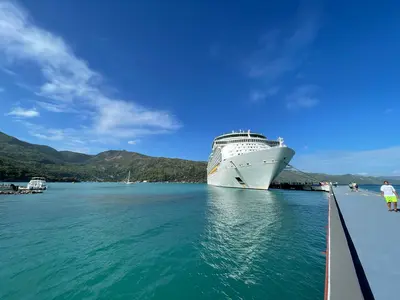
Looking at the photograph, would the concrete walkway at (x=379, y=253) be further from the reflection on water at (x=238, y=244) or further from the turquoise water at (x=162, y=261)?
the reflection on water at (x=238, y=244)

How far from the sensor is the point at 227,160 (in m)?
49.8

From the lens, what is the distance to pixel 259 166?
41.7 metres

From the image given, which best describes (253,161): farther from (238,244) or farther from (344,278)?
(344,278)

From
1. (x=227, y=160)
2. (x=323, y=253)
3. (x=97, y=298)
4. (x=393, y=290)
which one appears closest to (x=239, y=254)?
(x=323, y=253)

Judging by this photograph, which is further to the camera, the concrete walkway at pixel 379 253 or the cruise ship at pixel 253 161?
the cruise ship at pixel 253 161

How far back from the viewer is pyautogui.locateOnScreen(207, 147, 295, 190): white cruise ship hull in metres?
39.2

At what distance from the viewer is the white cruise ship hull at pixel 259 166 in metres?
39.2

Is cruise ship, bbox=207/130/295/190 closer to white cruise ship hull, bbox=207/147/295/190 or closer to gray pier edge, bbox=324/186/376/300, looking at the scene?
white cruise ship hull, bbox=207/147/295/190

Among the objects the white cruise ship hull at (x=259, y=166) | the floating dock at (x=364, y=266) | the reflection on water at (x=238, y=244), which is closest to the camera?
the floating dock at (x=364, y=266)

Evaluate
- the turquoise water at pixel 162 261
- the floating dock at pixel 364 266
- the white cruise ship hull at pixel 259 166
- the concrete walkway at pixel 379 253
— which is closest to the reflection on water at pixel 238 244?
the turquoise water at pixel 162 261

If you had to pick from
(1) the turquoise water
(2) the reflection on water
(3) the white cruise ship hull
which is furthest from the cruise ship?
(1) the turquoise water

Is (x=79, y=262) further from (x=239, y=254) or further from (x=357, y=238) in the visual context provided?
(x=357, y=238)

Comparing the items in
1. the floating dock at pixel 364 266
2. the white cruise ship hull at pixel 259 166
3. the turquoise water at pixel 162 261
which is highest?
the white cruise ship hull at pixel 259 166

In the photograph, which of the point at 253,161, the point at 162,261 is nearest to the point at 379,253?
the point at 162,261
